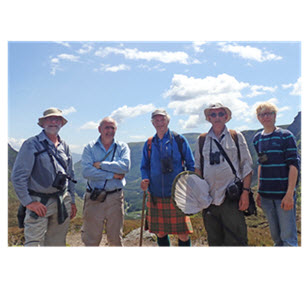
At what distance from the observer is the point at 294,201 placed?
3.70 metres

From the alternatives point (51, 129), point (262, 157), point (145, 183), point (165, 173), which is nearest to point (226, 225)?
point (262, 157)

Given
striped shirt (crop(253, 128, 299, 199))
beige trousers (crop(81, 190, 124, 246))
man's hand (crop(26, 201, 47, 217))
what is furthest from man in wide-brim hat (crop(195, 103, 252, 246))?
man's hand (crop(26, 201, 47, 217))

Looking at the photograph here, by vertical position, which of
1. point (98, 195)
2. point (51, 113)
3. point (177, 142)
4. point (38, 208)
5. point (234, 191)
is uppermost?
point (51, 113)

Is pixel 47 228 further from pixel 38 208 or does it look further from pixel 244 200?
pixel 244 200

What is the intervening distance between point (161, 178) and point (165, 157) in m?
0.38

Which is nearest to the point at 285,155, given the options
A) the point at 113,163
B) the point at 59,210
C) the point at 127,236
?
the point at 113,163

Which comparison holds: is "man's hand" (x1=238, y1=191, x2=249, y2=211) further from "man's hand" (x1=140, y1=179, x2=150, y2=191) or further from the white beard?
the white beard

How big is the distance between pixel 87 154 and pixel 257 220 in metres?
6.96

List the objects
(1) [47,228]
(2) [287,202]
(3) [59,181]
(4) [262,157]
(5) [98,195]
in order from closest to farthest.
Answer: (2) [287,202]
(4) [262,157]
(3) [59,181]
(1) [47,228]
(5) [98,195]

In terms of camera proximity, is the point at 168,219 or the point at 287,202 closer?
the point at 287,202

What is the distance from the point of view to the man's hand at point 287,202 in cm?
362

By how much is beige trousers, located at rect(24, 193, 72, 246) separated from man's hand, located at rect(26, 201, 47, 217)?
0.08 meters

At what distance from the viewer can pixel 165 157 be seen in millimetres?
4422

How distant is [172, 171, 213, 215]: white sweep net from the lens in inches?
160
